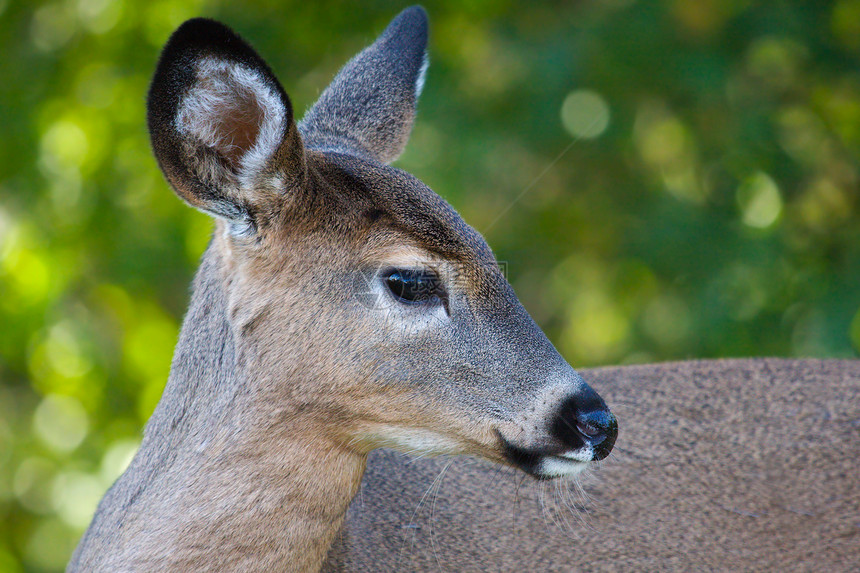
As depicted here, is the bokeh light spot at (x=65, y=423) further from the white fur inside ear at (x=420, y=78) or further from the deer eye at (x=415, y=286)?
the deer eye at (x=415, y=286)

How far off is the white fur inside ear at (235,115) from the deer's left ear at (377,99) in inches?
27.4

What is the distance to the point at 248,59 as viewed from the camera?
8.90ft

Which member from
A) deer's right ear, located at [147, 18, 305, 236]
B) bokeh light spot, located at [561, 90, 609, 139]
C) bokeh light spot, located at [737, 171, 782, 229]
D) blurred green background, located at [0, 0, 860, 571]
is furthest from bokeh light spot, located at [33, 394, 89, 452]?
bokeh light spot, located at [737, 171, 782, 229]

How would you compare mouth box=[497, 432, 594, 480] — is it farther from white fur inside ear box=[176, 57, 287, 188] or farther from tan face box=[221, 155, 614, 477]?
white fur inside ear box=[176, 57, 287, 188]

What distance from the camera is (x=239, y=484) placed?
2814 millimetres

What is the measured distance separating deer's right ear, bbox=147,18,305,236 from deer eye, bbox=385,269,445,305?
0.43 m

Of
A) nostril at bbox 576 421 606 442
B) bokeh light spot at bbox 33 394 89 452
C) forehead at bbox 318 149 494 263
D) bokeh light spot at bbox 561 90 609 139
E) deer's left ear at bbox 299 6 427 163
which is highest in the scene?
deer's left ear at bbox 299 6 427 163

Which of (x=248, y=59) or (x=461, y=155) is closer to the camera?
(x=248, y=59)

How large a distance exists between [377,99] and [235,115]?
1039 mm

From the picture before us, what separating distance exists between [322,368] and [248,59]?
940 mm

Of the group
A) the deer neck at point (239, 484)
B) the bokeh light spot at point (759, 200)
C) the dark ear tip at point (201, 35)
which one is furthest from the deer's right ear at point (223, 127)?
the bokeh light spot at point (759, 200)

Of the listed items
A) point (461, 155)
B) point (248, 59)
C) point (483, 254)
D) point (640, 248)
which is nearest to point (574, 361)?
point (640, 248)

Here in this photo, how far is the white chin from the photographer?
278 centimetres

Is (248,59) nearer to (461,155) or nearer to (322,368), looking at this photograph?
(322,368)
